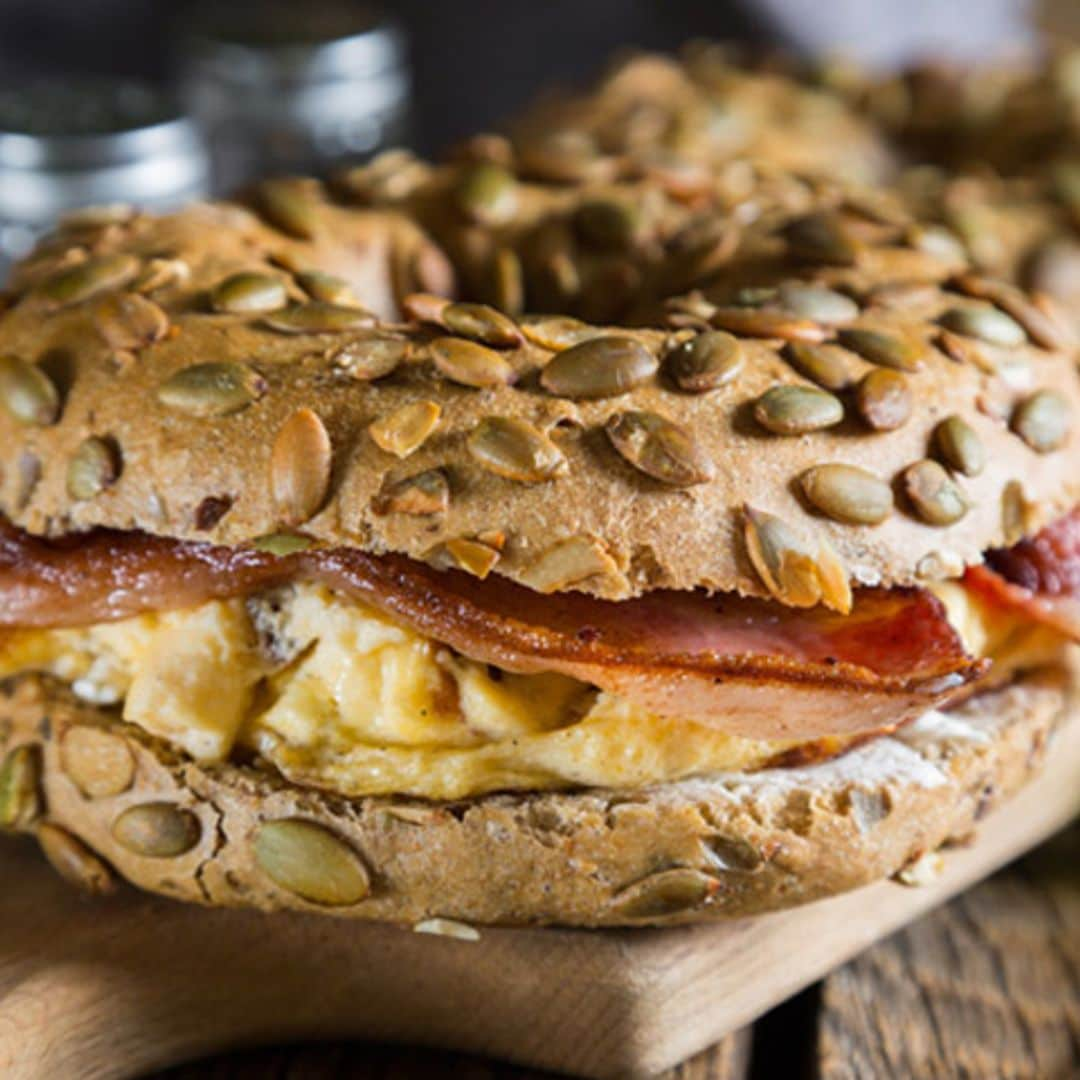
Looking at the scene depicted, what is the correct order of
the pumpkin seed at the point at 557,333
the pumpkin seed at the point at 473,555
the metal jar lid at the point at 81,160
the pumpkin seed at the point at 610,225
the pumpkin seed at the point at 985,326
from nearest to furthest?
the pumpkin seed at the point at 473,555
the pumpkin seed at the point at 557,333
the pumpkin seed at the point at 985,326
the pumpkin seed at the point at 610,225
the metal jar lid at the point at 81,160

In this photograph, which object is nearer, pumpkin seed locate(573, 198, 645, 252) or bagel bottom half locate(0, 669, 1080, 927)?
bagel bottom half locate(0, 669, 1080, 927)

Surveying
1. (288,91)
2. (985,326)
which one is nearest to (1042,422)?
(985,326)

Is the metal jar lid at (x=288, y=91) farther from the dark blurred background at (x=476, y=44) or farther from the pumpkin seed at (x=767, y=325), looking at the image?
the pumpkin seed at (x=767, y=325)

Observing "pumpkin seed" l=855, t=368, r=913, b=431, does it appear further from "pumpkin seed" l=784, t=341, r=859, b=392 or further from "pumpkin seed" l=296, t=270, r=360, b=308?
"pumpkin seed" l=296, t=270, r=360, b=308

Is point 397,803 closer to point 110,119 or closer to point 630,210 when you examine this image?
point 630,210

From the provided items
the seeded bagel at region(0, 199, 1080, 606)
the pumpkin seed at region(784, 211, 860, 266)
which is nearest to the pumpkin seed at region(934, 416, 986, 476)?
the seeded bagel at region(0, 199, 1080, 606)

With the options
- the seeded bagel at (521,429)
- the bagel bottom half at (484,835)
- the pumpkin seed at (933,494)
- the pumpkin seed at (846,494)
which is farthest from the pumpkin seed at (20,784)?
the pumpkin seed at (933,494)

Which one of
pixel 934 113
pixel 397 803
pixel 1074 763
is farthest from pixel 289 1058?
pixel 934 113
